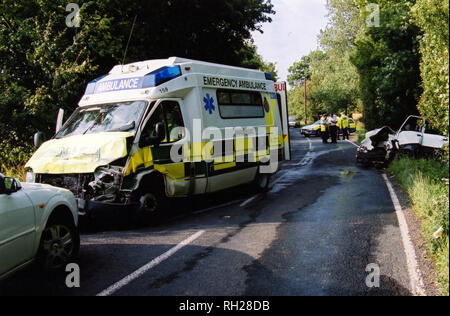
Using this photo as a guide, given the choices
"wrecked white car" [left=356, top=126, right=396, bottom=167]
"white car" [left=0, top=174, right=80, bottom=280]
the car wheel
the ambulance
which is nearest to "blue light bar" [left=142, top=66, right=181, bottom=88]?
the ambulance

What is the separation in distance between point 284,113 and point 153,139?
589 centimetres

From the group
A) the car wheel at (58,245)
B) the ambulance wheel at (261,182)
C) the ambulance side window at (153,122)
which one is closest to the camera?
the car wheel at (58,245)

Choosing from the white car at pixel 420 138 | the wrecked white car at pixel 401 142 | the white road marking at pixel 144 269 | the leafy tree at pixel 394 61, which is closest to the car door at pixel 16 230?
the white road marking at pixel 144 269

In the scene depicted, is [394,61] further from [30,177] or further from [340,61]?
[340,61]

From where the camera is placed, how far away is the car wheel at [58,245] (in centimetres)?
525

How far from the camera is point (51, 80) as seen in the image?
12.4m

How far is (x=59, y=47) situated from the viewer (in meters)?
12.6

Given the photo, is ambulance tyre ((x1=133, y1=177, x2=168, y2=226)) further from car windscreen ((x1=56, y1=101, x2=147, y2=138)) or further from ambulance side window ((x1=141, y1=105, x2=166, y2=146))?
car windscreen ((x1=56, y1=101, x2=147, y2=138))

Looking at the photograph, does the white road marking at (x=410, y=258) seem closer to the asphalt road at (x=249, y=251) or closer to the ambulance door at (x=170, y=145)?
the asphalt road at (x=249, y=251)

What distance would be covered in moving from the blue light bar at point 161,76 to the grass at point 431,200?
17.1ft

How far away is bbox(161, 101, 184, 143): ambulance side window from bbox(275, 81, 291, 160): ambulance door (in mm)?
4521

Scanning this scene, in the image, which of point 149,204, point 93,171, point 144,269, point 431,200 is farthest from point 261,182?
point 144,269

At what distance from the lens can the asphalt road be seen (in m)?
4.91
